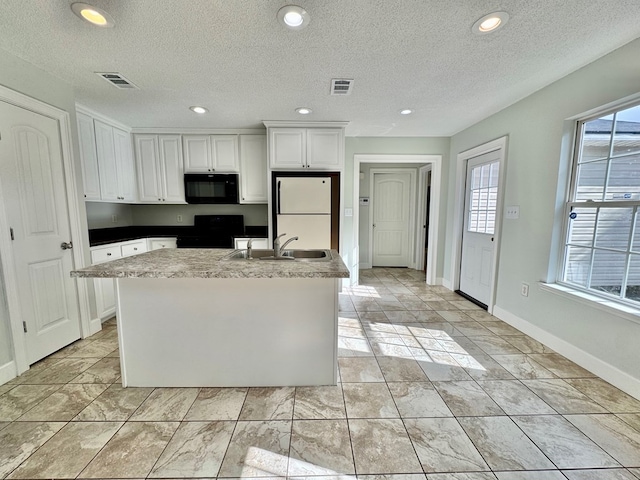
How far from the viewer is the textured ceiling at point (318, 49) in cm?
149

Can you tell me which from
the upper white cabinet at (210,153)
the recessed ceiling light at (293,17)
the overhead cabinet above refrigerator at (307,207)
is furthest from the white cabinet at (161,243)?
the recessed ceiling light at (293,17)

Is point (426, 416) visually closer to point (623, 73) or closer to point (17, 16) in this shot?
point (623, 73)

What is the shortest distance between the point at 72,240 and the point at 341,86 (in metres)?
2.81

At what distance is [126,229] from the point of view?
405 cm

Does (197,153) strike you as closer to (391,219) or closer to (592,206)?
(391,219)

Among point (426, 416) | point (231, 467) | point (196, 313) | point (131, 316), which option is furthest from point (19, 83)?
point (426, 416)

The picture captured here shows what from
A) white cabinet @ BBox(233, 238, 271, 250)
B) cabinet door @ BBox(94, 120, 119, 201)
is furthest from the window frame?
cabinet door @ BBox(94, 120, 119, 201)

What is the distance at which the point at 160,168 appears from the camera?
149 inches

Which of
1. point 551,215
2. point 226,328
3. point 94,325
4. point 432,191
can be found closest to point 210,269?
point 226,328

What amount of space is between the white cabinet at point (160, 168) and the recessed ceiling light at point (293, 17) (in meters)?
2.83

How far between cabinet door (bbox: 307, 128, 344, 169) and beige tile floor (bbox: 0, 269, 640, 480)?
7.70ft

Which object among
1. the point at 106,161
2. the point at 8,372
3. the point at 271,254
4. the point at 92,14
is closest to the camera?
the point at 92,14

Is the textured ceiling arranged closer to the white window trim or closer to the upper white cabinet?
the upper white cabinet

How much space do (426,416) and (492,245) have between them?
2.37 metres
